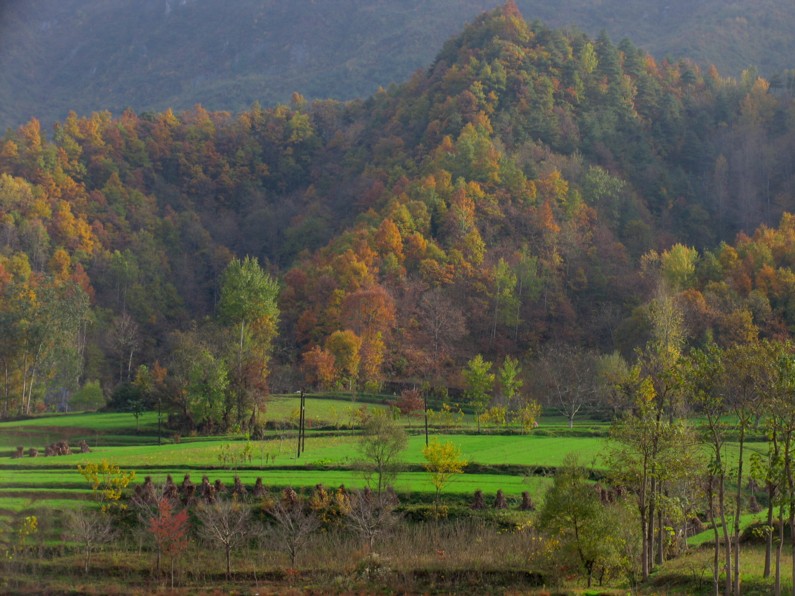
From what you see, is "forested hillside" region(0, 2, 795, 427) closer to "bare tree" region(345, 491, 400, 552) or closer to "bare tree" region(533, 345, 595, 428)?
"bare tree" region(533, 345, 595, 428)

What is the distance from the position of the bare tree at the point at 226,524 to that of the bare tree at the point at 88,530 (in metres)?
3.63

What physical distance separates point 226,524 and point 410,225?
6647cm

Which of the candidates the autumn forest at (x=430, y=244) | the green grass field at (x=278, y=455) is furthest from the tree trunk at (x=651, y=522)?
the green grass field at (x=278, y=455)

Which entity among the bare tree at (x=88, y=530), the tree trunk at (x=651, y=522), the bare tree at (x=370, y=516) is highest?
the tree trunk at (x=651, y=522)

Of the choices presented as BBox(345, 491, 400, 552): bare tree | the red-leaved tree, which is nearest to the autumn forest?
BBox(345, 491, 400, 552): bare tree

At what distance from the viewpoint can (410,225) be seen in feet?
325

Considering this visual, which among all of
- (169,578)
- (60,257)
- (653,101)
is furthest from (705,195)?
(169,578)

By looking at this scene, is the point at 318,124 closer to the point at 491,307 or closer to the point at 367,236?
the point at 367,236

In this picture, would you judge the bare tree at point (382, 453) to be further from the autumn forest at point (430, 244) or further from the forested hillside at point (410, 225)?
the forested hillside at point (410, 225)

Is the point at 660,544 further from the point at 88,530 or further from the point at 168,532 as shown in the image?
the point at 88,530

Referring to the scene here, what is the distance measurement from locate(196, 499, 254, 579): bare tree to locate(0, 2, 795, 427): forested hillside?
2305cm

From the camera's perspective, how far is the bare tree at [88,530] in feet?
117

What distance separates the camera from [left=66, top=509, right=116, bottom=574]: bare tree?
35812 mm

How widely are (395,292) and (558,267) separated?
1986cm
